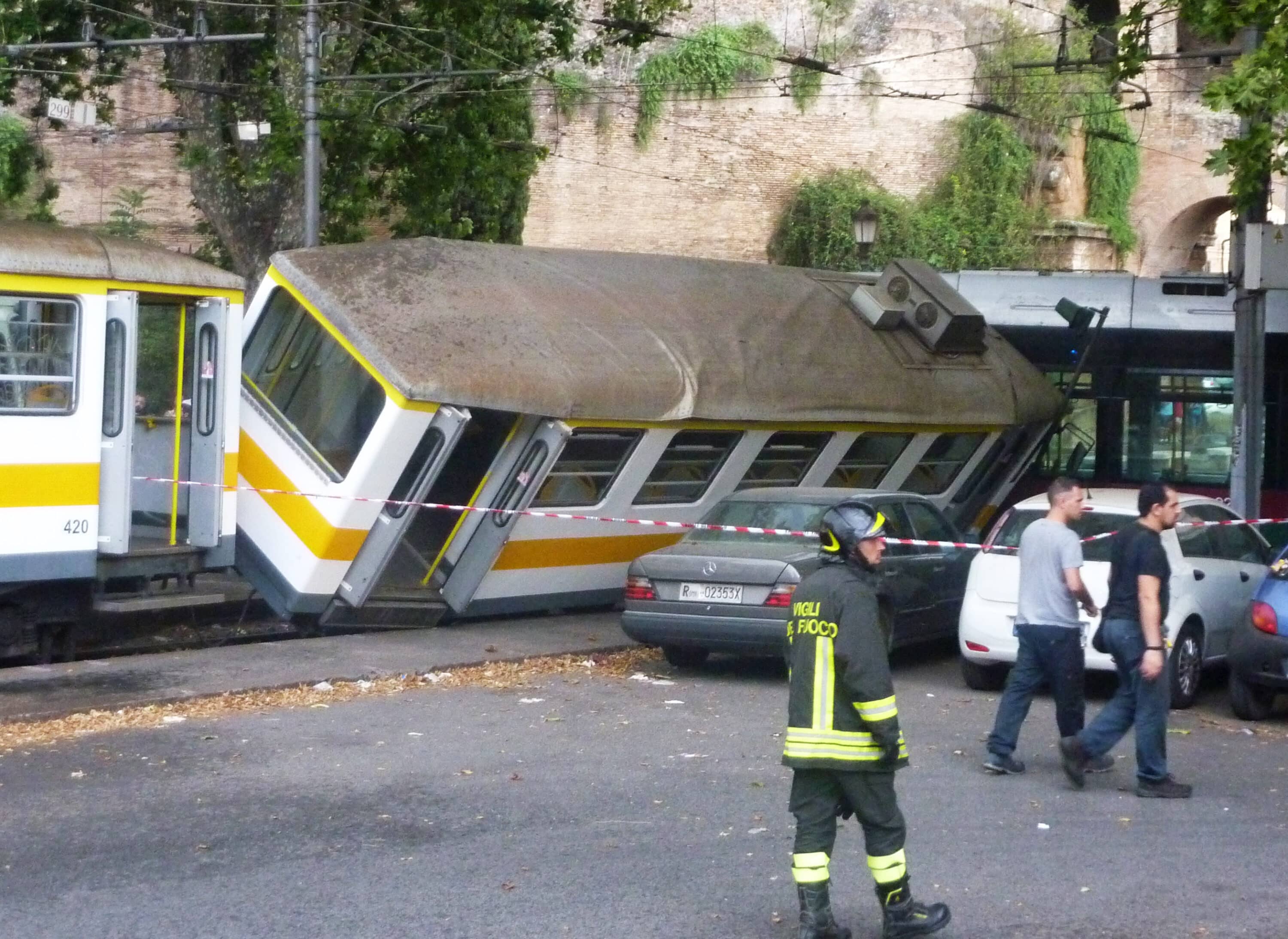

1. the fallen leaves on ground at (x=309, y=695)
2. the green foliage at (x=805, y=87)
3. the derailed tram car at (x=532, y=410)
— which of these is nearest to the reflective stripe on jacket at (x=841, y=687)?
the fallen leaves on ground at (x=309, y=695)

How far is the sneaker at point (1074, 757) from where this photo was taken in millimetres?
8875

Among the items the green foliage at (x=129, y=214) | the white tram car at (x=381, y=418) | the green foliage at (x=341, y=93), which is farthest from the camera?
the green foliage at (x=129, y=214)

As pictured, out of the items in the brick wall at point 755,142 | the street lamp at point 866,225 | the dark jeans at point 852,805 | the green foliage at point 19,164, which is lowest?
the dark jeans at point 852,805

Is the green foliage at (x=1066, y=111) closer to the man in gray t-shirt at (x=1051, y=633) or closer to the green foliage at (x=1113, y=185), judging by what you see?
the green foliage at (x=1113, y=185)

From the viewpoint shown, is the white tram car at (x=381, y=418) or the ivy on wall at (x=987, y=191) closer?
the white tram car at (x=381, y=418)

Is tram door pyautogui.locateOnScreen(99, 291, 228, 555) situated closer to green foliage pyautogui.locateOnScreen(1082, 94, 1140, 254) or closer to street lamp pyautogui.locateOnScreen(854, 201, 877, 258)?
street lamp pyautogui.locateOnScreen(854, 201, 877, 258)

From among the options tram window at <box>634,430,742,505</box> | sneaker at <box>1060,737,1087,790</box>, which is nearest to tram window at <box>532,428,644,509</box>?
tram window at <box>634,430,742,505</box>

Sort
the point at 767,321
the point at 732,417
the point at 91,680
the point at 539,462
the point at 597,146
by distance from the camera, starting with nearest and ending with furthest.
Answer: the point at 91,680
the point at 539,462
the point at 732,417
the point at 767,321
the point at 597,146

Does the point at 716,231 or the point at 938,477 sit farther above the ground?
the point at 716,231

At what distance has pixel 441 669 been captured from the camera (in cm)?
1237

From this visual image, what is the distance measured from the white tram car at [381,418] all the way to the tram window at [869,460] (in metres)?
0.35

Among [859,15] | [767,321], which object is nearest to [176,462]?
[767,321]

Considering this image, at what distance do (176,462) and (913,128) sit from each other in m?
29.5

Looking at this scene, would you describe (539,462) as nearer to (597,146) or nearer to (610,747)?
(610,747)
